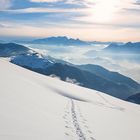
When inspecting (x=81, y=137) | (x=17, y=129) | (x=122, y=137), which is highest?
(x=17, y=129)

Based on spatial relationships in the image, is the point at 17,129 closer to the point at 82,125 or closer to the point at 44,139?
the point at 44,139

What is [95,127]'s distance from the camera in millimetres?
21359

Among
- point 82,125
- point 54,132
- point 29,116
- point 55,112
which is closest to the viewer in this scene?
point 54,132

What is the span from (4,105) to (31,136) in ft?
18.1

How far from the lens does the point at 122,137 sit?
67.5 ft

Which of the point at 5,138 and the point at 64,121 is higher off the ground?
the point at 5,138

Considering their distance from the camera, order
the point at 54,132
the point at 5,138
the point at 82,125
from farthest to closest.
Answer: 1. the point at 82,125
2. the point at 54,132
3. the point at 5,138

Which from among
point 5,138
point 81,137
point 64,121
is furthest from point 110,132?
point 5,138

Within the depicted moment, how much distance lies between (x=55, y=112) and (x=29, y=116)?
471cm

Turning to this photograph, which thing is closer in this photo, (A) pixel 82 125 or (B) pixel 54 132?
(B) pixel 54 132

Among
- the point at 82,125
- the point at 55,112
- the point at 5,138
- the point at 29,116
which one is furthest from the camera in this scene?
the point at 55,112

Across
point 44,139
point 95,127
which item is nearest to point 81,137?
point 44,139

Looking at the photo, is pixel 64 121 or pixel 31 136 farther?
pixel 64 121

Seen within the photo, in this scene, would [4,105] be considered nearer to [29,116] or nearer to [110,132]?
[29,116]
